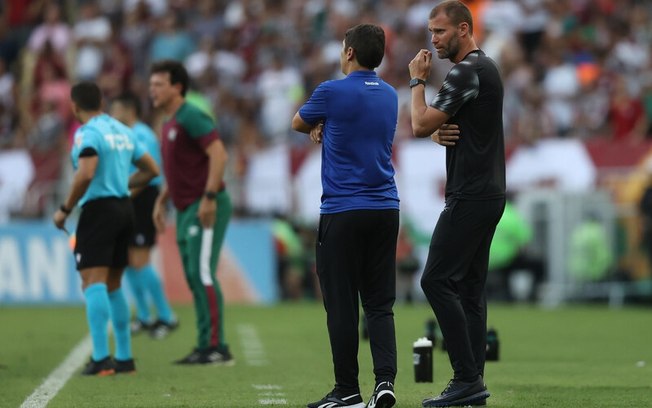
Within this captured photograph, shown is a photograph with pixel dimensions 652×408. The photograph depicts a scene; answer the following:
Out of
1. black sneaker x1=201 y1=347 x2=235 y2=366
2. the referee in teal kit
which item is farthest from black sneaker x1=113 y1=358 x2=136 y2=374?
black sneaker x1=201 y1=347 x2=235 y2=366

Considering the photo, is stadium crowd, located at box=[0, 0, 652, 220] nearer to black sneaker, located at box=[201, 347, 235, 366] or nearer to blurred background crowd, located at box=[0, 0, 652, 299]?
blurred background crowd, located at box=[0, 0, 652, 299]

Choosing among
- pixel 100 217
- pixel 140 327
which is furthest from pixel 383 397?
pixel 140 327

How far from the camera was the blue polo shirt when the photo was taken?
7.59m

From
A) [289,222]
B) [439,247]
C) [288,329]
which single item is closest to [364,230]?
[439,247]

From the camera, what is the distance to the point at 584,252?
19.9 m

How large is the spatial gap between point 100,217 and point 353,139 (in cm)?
301

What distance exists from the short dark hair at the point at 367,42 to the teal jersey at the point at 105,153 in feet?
9.42

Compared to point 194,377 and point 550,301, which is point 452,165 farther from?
point 550,301

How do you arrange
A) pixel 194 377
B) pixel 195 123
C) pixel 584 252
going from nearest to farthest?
pixel 194 377 < pixel 195 123 < pixel 584 252

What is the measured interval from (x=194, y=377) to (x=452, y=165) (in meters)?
3.04

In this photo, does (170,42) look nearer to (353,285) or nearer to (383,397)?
(353,285)

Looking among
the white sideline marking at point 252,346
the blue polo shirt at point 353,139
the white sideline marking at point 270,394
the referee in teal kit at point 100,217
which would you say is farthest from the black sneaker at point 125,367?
the blue polo shirt at point 353,139

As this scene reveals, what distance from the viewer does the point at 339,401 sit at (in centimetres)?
759

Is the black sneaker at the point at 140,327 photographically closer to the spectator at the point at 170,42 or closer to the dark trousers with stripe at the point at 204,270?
the dark trousers with stripe at the point at 204,270
